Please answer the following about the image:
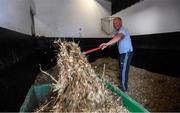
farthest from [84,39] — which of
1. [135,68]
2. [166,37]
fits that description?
[166,37]

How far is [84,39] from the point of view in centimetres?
851

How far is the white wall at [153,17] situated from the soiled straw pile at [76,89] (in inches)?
129

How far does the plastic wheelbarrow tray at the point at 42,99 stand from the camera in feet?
7.55

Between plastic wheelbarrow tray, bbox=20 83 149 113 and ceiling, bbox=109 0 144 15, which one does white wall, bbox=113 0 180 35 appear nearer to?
ceiling, bbox=109 0 144 15

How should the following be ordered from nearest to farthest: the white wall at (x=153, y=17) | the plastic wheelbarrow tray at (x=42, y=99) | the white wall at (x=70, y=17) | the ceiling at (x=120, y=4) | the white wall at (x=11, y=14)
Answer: the plastic wheelbarrow tray at (x=42, y=99) → the white wall at (x=11, y=14) → the white wall at (x=153, y=17) → the ceiling at (x=120, y=4) → the white wall at (x=70, y=17)

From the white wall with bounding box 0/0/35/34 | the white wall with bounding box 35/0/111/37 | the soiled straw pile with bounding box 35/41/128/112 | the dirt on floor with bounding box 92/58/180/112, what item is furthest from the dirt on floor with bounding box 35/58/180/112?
the white wall with bounding box 35/0/111/37

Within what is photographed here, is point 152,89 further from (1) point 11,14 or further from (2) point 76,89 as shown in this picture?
(1) point 11,14

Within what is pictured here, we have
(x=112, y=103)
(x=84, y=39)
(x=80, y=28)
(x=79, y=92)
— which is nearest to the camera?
(x=79, y=92)

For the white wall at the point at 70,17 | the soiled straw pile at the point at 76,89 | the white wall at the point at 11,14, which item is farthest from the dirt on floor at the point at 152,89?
the white wall at the point at 70,17

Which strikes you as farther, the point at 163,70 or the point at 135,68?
the point at 135,68

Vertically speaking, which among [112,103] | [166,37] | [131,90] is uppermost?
[166,37]

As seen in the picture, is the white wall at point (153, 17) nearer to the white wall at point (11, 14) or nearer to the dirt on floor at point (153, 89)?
the dirt on floor at point (153, 89)

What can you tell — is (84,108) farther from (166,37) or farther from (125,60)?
(166,37)

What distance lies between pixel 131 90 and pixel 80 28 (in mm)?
4969
